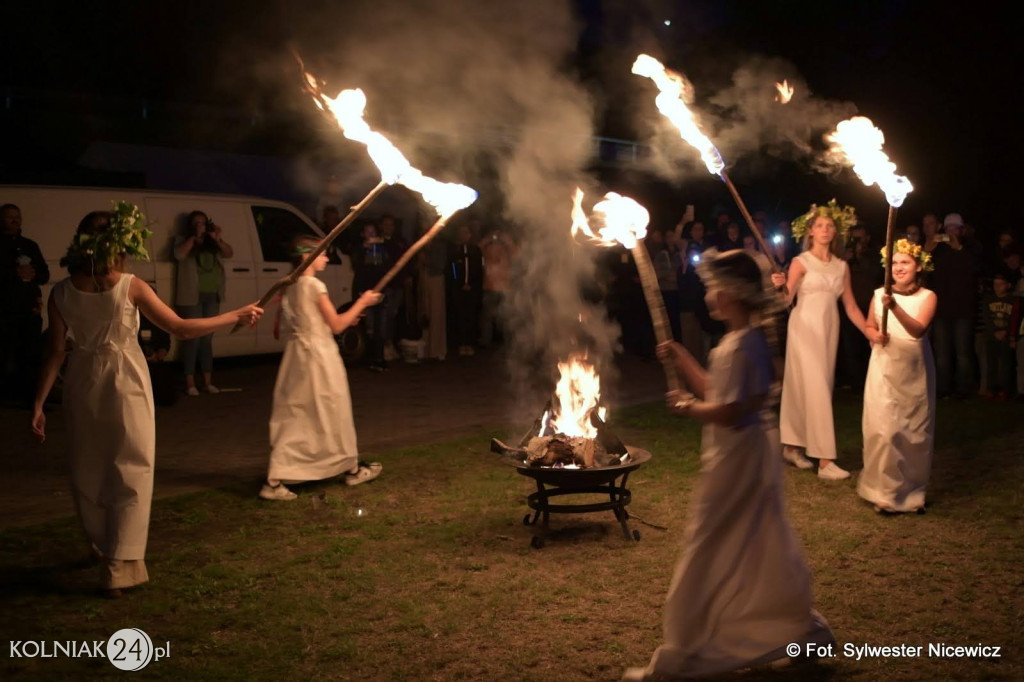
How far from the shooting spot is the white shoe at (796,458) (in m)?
9.38

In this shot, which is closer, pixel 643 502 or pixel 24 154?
pixel 643 502

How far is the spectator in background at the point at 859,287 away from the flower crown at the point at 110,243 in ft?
34.0

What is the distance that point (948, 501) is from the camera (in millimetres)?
8211

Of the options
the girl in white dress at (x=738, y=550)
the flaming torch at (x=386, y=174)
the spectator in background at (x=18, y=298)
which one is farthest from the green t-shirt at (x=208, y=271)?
the girl in white dress at (x=738, y=550)

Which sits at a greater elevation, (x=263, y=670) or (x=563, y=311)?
(x=563, y=311)

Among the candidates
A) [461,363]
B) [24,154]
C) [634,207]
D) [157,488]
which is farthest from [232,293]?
[634,207]

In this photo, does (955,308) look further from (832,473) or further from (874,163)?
(874,163)

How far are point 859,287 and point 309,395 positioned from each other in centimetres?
878

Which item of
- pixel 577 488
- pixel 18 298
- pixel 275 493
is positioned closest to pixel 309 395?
pixel 275 493

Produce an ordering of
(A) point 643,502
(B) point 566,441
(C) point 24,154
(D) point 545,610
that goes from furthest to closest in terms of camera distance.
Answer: (C) point 24,154, (A) point 643,502, (B) point 566,441, (D) point 545,610

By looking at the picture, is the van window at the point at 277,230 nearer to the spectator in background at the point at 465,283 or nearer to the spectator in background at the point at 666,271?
the spectator in background at the point at 465,283

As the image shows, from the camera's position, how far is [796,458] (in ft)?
30.8

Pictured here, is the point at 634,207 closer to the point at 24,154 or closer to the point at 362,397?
the point at 362,397

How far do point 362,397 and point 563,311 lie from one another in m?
3.94
